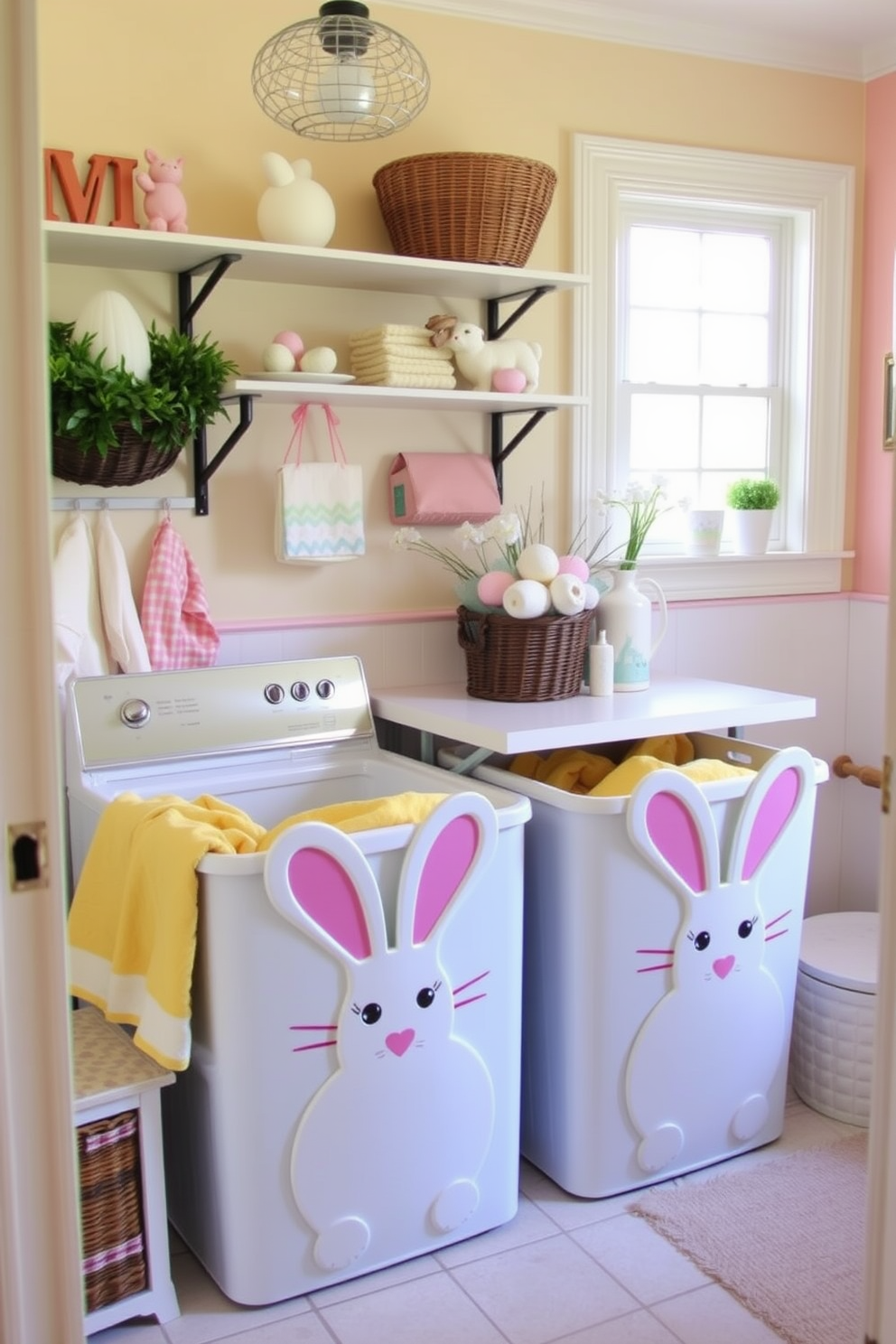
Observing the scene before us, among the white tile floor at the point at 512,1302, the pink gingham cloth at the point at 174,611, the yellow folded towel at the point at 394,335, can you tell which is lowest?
the white tile floor at the point at 512,1302

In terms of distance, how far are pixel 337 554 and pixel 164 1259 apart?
1350mm

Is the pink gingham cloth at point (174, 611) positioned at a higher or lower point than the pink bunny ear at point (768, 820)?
higher

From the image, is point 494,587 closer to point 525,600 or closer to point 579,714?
point 525,600

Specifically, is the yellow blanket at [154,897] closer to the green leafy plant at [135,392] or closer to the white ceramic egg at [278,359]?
the green leafy plant at [135,392]

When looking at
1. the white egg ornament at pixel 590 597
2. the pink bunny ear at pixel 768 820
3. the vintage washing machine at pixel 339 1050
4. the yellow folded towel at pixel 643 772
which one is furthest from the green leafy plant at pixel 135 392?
the pink bunny ear at pixel 768 820

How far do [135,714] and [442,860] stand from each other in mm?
687

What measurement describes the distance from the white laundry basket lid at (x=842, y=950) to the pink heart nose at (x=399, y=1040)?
3.39 feet

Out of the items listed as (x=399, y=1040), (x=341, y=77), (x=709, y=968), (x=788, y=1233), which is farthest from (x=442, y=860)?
(x=341, y=77)

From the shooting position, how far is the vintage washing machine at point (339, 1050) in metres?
1.96

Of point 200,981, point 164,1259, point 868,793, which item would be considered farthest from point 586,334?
point 164,1259

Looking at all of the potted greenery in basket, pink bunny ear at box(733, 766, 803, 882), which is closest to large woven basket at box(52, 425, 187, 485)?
the potted greenery in basket

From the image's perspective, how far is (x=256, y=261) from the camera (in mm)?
2521

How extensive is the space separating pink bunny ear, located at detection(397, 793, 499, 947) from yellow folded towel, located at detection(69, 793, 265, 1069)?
25 centimetres

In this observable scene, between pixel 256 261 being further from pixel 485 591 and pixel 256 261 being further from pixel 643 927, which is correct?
pixel 643 927
